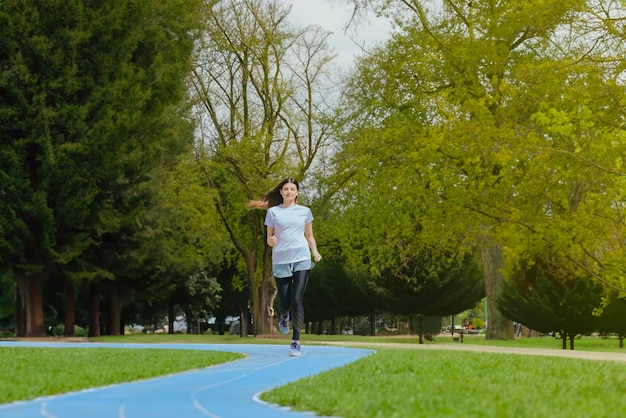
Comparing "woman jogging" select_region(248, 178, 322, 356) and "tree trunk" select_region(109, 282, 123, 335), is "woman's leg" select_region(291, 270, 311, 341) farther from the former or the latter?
"tree trunk" select_region(109, 282, 123, 335)

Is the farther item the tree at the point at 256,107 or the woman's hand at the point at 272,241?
the tree at the point at 256,107

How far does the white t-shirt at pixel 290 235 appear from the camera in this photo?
15516 mm

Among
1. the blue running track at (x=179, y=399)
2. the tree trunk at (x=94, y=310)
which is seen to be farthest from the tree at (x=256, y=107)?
the blue running track at (x=179, y=399)

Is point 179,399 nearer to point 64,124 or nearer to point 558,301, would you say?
point 558,301

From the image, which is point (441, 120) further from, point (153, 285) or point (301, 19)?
point (153, 285)

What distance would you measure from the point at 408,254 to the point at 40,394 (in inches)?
1184

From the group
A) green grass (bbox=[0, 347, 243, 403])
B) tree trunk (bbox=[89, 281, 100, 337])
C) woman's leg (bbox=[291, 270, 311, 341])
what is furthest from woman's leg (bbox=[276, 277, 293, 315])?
tree trunk (bbox=[89, 281, 100, 337])

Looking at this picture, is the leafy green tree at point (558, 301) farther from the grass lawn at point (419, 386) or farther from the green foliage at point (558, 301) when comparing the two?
the grass lawn at point (419, 386)

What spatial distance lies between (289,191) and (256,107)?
1321 inches

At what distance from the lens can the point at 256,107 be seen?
4878 centimetres

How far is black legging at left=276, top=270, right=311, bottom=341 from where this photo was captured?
15453mm

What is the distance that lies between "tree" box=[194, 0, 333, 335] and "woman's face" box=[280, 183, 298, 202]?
2846cm

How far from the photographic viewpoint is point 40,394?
952 cm

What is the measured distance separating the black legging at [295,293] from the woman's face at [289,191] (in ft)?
4.10
